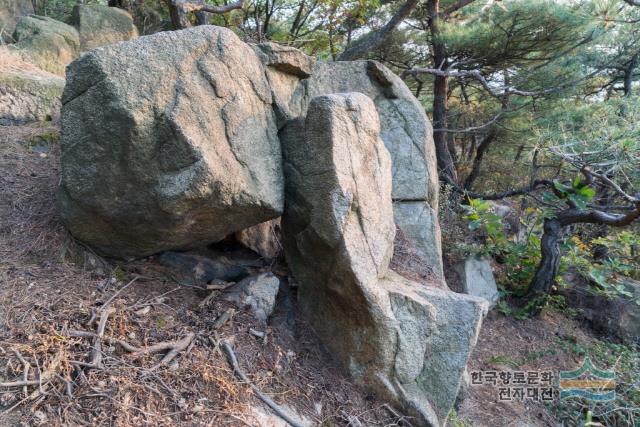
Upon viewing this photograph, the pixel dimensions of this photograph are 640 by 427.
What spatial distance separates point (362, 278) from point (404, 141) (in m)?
2.05

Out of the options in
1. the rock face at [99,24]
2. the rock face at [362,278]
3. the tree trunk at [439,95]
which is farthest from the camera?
the tree trunk at [439,95]

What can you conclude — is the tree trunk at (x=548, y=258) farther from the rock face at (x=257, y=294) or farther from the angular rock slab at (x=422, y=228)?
the rock face at (x=257, y=294)

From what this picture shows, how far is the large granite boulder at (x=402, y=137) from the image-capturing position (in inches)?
161

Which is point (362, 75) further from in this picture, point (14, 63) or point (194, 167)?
point (14, 63)

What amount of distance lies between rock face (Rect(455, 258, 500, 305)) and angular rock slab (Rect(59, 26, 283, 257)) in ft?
12.3

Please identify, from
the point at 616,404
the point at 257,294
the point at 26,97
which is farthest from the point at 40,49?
the point at 616,404

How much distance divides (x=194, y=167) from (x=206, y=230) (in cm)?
61

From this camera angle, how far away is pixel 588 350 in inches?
211

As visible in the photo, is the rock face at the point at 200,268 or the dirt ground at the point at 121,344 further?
the rock face at the point at 200,268

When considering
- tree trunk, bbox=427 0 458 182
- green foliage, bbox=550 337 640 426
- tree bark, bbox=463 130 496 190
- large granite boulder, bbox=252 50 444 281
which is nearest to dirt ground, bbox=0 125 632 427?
green foliage, bbox=550 337 640 426

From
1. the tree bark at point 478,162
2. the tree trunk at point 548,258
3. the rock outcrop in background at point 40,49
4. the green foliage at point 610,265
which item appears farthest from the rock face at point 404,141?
the tree bark at point 478,162

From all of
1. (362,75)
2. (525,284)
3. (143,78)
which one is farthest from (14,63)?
(525,284)

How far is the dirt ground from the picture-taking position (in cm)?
214

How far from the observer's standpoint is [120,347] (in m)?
2.44
